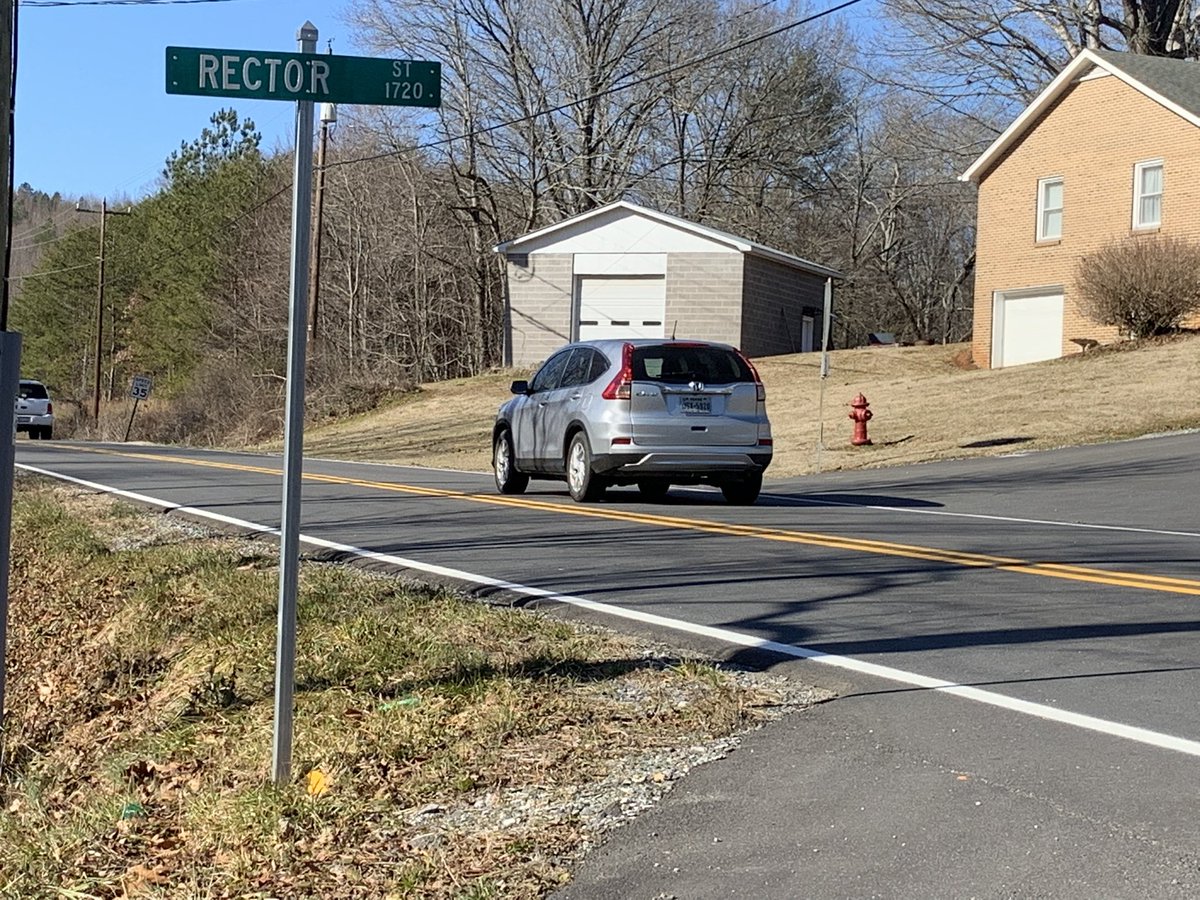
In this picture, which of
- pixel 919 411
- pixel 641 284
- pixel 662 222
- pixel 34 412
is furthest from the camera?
pixel 34 412

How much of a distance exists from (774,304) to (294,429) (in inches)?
1549

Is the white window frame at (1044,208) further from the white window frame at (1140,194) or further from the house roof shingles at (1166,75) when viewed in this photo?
the house roof shingles at (1166,75)

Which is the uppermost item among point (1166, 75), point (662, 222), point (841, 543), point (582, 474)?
point (1166, 75)

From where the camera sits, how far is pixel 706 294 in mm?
41719

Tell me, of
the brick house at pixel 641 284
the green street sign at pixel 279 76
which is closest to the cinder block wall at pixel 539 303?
the brick house at pixel 641 284

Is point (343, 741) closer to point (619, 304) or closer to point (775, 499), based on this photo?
point (775, 499)

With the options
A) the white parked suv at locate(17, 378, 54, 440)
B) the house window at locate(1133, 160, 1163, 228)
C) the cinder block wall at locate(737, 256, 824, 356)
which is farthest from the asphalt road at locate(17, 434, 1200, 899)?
the white parked suv at locate(17, 378, 54, 440)

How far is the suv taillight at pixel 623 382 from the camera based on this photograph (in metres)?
14.6

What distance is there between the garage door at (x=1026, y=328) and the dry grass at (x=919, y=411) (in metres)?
1.63

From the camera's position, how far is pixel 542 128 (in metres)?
51.8

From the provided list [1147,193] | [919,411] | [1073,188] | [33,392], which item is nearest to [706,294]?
[1073,188]

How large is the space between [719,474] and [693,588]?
6.01 meters

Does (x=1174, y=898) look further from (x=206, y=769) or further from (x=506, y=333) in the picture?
(x=506, y=333)

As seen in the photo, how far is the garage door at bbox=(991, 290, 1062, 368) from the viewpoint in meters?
35.6
